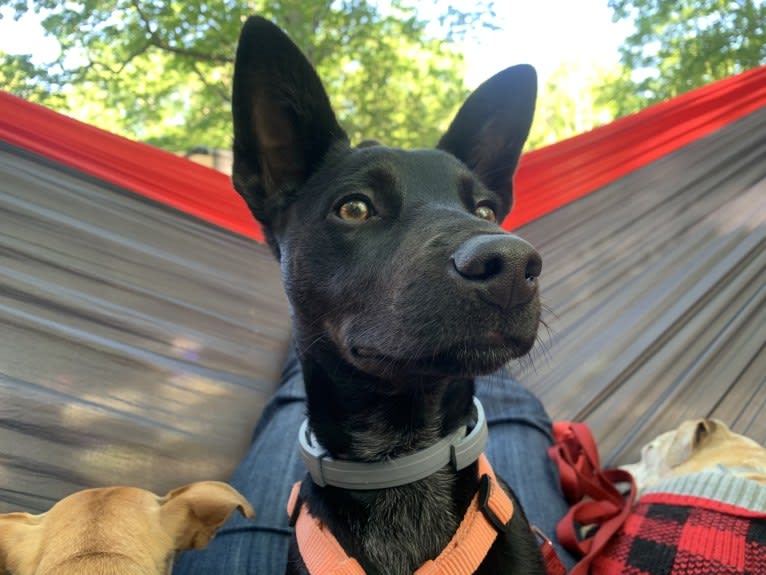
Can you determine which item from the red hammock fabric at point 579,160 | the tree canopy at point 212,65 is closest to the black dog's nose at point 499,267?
the red hammock fabric at point 579,160

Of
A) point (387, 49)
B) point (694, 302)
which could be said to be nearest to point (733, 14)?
point (387, 49)

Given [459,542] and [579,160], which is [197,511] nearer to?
[459,542]

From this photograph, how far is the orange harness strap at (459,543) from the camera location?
4.94ft

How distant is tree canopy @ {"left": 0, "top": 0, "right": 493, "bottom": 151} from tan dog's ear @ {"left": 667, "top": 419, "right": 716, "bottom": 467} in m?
5.72

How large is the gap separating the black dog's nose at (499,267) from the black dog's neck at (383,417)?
47 cm

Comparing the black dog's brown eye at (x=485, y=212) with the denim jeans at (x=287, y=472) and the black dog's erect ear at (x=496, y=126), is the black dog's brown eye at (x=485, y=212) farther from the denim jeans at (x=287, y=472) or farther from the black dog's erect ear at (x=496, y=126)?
the denim jeans at (x=287, y=472)

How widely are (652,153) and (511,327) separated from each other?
3379mm

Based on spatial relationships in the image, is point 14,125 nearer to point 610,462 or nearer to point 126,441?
point 126,441

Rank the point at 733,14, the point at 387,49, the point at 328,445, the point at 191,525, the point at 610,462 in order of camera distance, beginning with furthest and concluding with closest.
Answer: the point at 387,49, the point at 733,14, the point at 610,462, the point at 191,525, the point at 328,445

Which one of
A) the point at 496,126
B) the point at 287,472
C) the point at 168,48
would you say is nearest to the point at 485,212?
the point at 496,126

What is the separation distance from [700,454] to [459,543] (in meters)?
1.10

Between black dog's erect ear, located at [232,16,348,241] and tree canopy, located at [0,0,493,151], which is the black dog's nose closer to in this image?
black dog's erect ear, located at [232,16,348,241]

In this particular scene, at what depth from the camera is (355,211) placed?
1.66 metres

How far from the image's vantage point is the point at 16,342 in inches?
96.5
